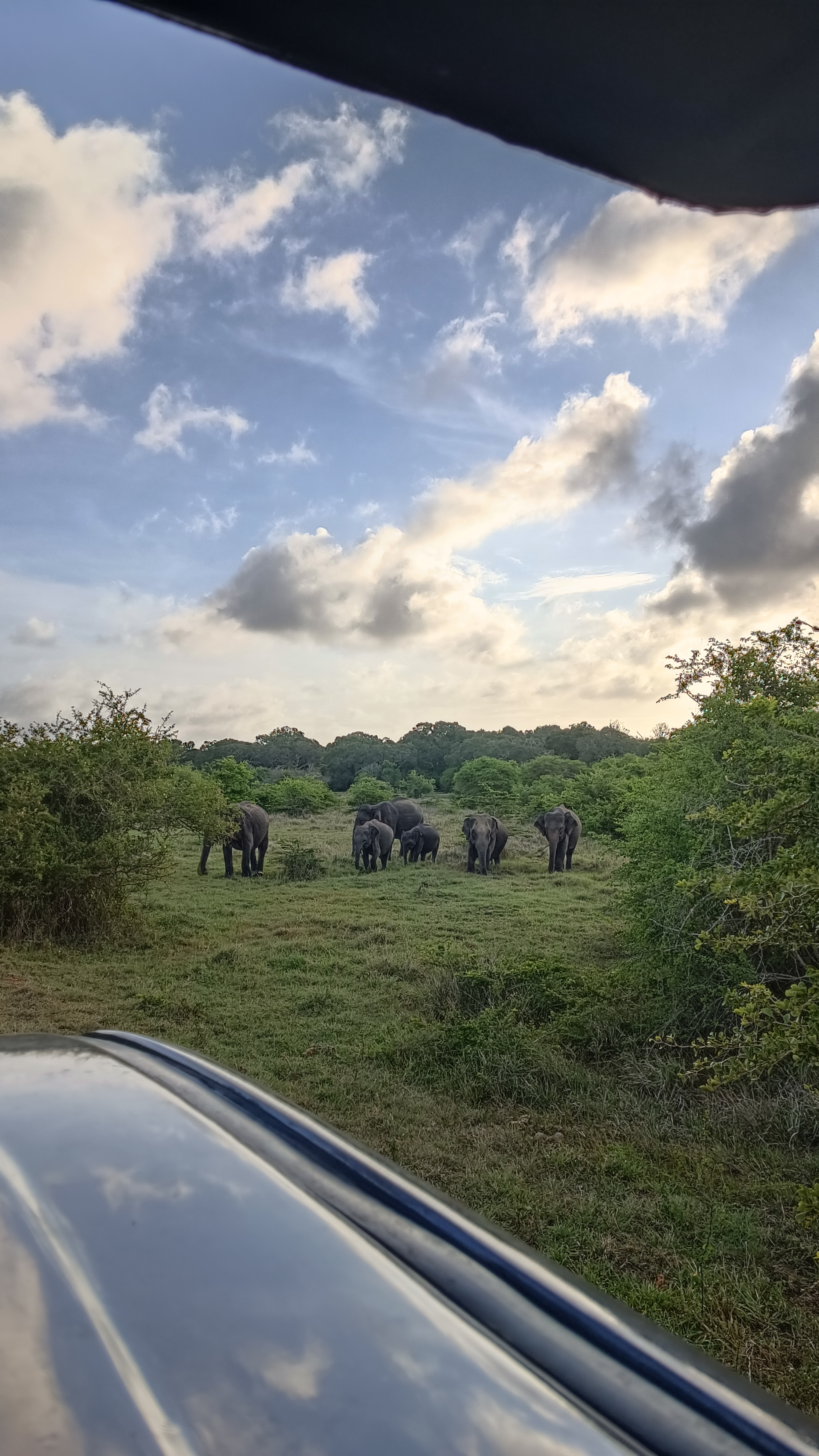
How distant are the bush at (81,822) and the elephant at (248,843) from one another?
551 centimetres

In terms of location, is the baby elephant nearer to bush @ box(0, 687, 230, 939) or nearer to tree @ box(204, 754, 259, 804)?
tree @ box(204, 754, 259, 804)

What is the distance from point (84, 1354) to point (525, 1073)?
606 cm

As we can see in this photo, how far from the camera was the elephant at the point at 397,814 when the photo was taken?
23.7 metres

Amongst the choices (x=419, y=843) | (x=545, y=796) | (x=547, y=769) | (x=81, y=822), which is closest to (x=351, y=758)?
(x=547, y=769)

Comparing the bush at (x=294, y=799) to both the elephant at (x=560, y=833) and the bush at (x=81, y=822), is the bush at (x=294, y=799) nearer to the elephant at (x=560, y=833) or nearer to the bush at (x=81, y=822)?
the elephant at (x=560, y=833)

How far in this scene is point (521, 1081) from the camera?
6266 millimetres

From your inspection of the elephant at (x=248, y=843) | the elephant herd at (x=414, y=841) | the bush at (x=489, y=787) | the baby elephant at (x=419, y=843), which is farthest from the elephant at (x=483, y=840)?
the bush at (x=489, y=787)

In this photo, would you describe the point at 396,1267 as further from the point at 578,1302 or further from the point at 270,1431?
the point at 270,1431

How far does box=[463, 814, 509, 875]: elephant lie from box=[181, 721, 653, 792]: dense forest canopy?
3042 cm

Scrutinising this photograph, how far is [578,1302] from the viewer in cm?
95

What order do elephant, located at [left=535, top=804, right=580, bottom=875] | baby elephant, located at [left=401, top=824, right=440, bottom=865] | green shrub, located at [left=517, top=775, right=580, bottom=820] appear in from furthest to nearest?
green shrub, located at [left=517, top=775, right=580, bottom=820], baby elephant, located at [left=401, top=824, right=440, bottom=865], elephant, located at [left=535, top=804, right=580, bottom=875]

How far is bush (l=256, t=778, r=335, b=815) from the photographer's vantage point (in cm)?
3375

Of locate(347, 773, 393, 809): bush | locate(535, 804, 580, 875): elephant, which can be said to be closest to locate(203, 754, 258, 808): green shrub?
locate(347, 773, 393, 809): bush

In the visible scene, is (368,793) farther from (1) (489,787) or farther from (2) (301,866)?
(2) (301,866)
